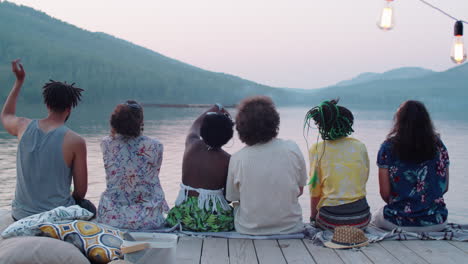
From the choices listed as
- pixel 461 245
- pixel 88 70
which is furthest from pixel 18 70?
pixel 88 70

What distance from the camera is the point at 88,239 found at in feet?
8.92

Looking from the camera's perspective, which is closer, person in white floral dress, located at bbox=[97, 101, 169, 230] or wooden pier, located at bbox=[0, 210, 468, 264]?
wooden pier, located at bbox=[0, 210, 468, 264]

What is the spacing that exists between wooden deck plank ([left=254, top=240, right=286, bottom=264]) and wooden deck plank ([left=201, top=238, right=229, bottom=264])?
210 millimetres

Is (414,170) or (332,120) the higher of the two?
(332,120)

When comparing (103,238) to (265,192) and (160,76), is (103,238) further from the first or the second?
(160,76)

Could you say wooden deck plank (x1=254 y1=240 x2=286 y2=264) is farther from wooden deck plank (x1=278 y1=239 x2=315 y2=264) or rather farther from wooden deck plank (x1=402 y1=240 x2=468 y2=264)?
wooden deck plank (x1=402 y1=240 x2=468 y2=264)

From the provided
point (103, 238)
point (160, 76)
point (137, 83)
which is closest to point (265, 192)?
point (103, 238)

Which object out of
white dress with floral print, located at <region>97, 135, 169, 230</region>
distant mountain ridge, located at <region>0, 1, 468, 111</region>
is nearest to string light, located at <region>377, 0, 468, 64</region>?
white dress with floral print, located at <region>97, 135, 169, 230</region>

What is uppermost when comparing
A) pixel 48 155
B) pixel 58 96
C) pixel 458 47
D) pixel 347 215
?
pixel 458 47

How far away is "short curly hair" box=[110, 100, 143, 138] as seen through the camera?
343 cm

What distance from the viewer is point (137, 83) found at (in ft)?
230

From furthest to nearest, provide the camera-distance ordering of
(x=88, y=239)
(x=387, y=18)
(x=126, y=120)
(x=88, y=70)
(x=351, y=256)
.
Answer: (x=88, y=70) < (x=387, y=18) < (x=126, y=120) < (x=351, y=256) < (x=88, y=239)

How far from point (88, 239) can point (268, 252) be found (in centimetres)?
114

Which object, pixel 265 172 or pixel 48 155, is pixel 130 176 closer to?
pixel 48 155
